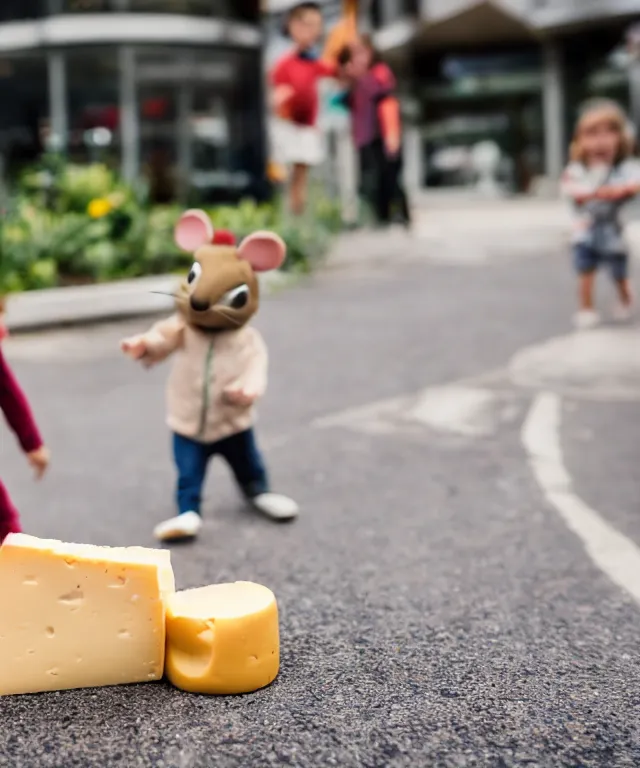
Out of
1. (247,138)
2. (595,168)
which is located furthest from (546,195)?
(595,168)

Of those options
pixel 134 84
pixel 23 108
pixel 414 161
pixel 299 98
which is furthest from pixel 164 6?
pixel 414 161

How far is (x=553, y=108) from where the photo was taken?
28.0 m

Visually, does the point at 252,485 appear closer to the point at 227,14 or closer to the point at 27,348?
the point at 27,348

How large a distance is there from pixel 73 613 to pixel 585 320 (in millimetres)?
6128

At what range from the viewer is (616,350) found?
7570 mm

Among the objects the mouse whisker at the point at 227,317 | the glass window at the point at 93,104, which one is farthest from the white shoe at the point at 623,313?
the glass window at the point at 93,104

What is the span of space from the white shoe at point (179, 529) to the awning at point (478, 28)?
66.5 feet

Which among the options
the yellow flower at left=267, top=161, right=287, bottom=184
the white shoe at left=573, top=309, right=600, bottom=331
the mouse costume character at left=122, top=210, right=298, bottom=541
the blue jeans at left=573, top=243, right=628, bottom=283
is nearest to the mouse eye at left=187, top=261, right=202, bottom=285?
the mouse costume character at left=122, top=210, right=298, bottom=541

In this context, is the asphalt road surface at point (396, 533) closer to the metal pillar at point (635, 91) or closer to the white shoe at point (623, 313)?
the white shoe at point (623, 313)

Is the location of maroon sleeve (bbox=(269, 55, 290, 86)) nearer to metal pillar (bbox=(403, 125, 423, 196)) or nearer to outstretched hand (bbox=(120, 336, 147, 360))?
outstretched hand (bbox=(120, 336, 147, 360))

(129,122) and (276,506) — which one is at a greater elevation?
(129,122)

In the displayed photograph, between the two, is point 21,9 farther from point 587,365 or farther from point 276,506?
Result: point 276,506

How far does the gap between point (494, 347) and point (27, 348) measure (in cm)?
330

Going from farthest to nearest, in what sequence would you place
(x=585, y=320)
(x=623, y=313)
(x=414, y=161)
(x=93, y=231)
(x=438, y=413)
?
(x=414, y=161)
(x=93, y=231)
(x=623, y=313)
(x=585, y=320)
(x=438, y=413)
